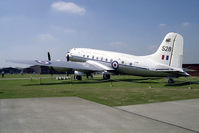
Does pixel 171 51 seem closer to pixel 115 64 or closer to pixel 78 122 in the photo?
pixel 115 64

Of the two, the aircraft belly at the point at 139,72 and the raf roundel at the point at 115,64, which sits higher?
the raf roundel at the point at 115,64

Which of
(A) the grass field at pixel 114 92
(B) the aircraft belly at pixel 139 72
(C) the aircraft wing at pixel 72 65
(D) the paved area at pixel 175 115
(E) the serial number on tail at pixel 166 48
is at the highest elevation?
(E) the serial number on tail at pixel 166 48

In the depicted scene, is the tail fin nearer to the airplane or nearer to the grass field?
the airplane

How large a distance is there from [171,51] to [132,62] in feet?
20.0

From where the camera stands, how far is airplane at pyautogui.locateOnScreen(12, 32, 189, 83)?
25.5 meters

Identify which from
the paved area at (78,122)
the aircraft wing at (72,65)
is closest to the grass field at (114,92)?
the paved area at (78,122)

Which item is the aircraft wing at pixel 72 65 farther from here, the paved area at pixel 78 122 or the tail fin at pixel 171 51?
the paved area at pixel 78 122

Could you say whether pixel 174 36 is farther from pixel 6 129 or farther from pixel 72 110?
pixel 6 129

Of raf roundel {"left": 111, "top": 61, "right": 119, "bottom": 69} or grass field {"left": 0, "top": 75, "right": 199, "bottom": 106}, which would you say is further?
raf roundel {"left": 111, "top": 61, "right": 119, "bottom": 69}

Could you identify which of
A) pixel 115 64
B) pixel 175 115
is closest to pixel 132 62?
pixel 115 64

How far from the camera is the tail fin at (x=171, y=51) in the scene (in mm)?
25375

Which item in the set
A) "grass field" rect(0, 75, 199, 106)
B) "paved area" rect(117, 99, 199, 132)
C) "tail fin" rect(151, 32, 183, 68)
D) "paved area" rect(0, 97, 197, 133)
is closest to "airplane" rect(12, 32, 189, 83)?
"tail fin" rect(151, 32, 183, 68)

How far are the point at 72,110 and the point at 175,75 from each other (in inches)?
765

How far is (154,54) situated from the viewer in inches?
1098
